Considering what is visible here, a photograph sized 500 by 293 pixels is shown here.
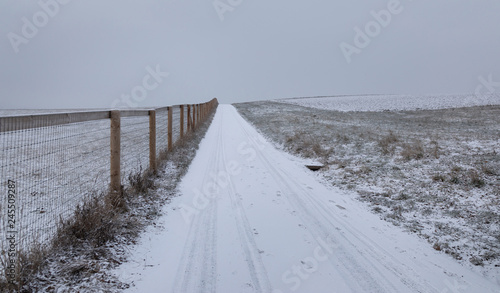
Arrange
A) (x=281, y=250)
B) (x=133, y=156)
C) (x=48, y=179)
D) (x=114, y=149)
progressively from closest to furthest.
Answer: (x=48, y=179) → (x=281, y=250) → (x=114, y=149) → (x=133, y=156)

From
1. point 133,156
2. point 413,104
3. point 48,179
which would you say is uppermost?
point 413,104

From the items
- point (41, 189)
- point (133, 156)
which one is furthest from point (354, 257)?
point (133, 156)

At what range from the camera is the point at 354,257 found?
11.8ft

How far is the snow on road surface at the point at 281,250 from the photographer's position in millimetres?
3049

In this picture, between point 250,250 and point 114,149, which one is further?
point 114,149

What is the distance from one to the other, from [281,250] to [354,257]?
0.90m

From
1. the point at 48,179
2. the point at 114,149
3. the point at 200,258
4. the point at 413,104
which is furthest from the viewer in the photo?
the point at 413,104

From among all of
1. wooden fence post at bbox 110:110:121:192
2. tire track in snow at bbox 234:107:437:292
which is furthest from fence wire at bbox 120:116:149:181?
tire track in snow at bbox 234:107:437:292

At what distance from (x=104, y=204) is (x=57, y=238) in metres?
0.76

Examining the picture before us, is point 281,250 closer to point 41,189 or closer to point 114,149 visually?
point 114,149

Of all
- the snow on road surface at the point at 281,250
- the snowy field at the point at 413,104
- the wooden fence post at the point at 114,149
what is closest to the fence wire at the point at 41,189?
the wooden fence post at the point at 114,149

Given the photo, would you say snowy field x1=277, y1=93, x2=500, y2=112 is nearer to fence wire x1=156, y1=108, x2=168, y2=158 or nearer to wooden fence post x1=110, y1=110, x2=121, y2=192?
fence wire x1=156, y1=108, x2=168, y2=158

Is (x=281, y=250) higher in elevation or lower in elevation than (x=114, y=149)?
lower

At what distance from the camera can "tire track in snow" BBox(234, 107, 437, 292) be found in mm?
3098
